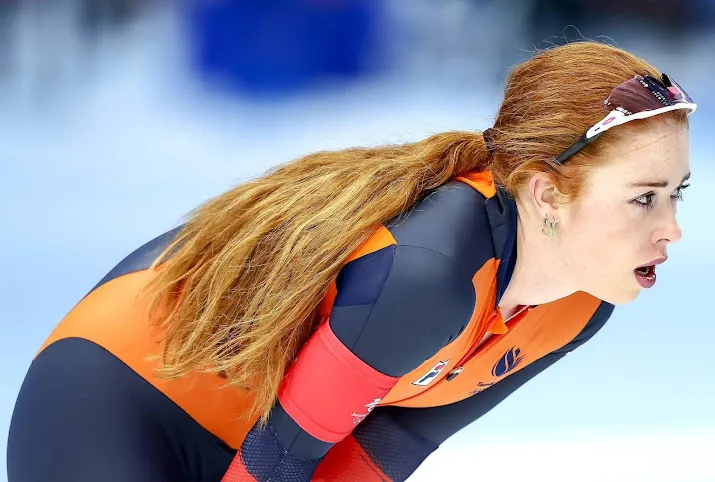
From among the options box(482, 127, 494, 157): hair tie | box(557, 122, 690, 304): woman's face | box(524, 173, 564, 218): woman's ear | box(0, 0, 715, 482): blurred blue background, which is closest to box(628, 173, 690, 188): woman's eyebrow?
box(557, 122, 690, 304): woman's face

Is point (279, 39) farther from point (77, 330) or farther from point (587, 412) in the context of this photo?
point (77, 330)

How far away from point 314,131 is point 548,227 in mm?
2284

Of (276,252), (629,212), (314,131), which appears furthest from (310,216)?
(314,131)

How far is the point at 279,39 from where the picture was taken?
13.8 ft

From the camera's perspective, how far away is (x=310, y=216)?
65.3 inches

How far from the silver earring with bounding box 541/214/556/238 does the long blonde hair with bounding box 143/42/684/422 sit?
0.07 metres

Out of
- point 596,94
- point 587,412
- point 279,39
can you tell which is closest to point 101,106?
point 279,39

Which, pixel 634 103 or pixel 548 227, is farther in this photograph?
pixel 548 227

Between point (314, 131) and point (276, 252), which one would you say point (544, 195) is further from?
point (314, 131)

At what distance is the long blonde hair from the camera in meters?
1.62

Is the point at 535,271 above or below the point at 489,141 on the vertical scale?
below

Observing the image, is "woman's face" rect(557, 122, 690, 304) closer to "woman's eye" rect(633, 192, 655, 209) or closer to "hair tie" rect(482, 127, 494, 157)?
"woman's eye" rect(633, 192, 655, 209)

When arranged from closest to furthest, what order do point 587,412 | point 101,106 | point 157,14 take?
point 587,412 < point 101,106 < point 157,14

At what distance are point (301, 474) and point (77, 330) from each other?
1.46ft
